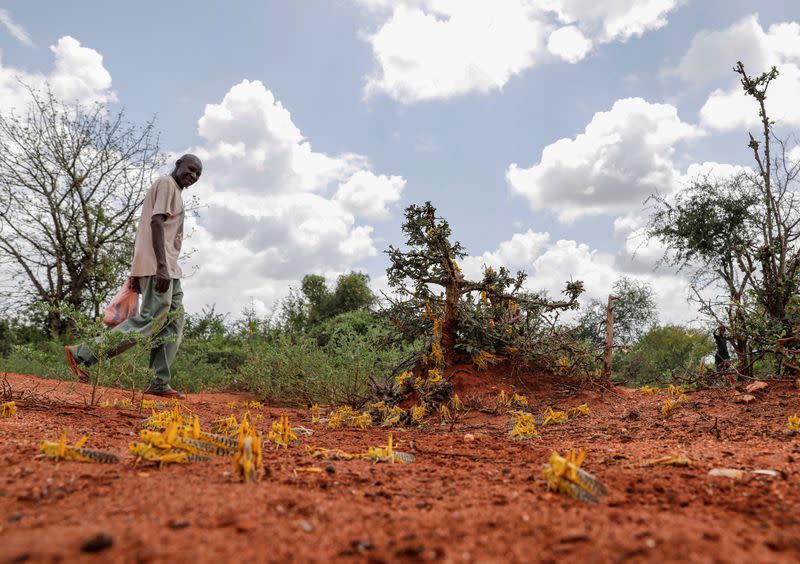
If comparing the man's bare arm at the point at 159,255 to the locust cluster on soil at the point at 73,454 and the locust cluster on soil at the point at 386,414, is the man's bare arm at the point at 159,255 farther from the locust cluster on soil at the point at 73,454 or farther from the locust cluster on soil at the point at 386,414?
the locust cluster on soil at the point at 73,454

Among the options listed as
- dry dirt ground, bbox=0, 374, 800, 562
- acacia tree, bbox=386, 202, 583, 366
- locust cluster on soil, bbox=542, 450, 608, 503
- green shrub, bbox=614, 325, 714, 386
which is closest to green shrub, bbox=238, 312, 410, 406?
acacia tree, bbox=386, 202, 583, 366

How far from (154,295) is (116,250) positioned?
32.1 feet

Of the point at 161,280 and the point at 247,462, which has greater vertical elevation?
the point at 161,280

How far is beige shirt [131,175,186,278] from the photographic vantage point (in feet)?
18.7

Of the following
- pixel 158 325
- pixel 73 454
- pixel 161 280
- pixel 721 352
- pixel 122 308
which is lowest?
pixel 73 454

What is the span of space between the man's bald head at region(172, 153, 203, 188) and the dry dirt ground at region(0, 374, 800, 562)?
3.82 m

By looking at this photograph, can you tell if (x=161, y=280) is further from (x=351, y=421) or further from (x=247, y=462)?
(x=247, y=462)

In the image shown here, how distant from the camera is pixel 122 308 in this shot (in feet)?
18.9

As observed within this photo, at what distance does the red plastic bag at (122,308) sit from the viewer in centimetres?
564

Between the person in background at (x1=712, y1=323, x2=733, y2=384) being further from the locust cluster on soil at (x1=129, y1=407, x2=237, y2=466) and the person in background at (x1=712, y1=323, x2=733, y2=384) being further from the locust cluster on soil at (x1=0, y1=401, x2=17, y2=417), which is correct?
the locust cluster on soil at (x1=0, y1=401, x2=17, y2=417)

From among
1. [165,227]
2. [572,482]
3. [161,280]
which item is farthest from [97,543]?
[165,227]

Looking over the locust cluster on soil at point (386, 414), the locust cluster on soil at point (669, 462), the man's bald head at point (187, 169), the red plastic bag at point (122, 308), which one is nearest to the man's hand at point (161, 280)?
the red plastic bag at point (122, 308)

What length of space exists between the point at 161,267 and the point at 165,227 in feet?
1.62

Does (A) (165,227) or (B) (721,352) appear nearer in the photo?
(A) (165,227)
